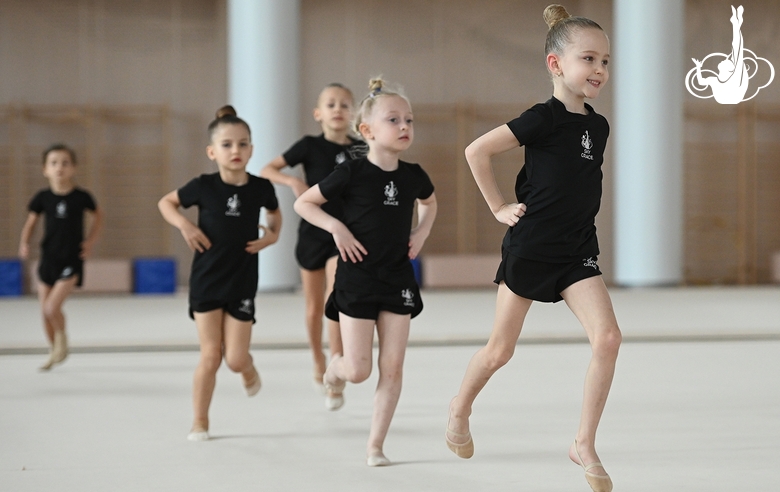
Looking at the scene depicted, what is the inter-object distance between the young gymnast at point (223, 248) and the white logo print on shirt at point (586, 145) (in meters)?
1.58

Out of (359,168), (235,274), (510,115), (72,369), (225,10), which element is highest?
(225,10)

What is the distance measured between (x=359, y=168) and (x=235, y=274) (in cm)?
82

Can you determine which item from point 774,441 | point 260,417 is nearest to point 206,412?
point 260,417

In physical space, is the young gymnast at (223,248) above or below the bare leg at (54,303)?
above

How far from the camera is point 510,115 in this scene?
13461 millimetres

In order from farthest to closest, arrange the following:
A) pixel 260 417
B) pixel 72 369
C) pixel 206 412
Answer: pixel 72 369, pixel 260 417, pixel 206 412

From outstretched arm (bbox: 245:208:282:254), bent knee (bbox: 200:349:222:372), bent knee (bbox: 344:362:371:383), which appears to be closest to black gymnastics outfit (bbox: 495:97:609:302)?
bent knee (bbox: 344:362:371:383)

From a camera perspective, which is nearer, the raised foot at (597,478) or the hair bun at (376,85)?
the raised foot at (597,478)

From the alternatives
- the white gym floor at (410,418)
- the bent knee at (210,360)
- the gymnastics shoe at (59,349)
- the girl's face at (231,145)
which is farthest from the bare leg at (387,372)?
the gymnastics shoe at (59,349)

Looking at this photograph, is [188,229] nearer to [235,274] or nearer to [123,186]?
[235,274]

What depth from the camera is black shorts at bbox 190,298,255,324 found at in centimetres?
389

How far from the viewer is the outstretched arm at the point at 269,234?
→ 3.94 m

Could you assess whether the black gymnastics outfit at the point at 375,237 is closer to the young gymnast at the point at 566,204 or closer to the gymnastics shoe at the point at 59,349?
the young gymnast at the point at 566,204

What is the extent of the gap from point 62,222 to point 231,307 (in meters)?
2.75
